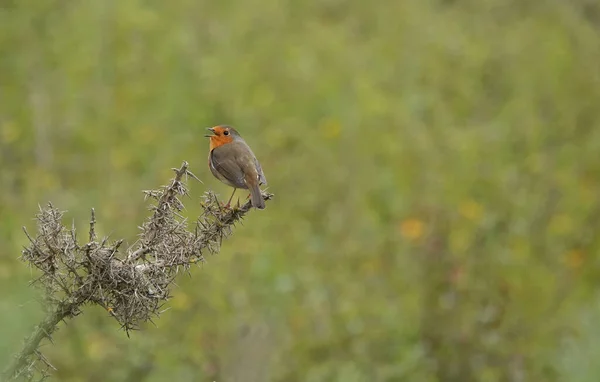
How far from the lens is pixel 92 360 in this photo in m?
5.18

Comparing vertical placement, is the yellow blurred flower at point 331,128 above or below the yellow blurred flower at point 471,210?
above

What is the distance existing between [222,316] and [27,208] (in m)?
1.99

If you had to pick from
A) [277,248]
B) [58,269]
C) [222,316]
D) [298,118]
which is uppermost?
[298,118]

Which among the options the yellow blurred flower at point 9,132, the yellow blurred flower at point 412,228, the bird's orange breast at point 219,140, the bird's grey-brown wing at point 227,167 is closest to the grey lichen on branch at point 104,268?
the bird's grey-brown wing at point 227,167

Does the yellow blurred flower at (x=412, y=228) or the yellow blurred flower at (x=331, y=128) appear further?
the yellow blurred flower at (x=331, y=128)

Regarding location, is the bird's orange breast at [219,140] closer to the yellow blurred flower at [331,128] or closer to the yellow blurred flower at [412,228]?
the yellow blurred flower at [412,228]

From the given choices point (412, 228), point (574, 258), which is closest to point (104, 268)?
point (412, 228)

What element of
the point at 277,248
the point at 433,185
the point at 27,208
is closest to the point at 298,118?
the point at 433,185

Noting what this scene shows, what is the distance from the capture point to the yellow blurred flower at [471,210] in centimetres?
743

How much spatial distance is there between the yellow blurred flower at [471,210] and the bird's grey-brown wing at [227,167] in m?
3.37

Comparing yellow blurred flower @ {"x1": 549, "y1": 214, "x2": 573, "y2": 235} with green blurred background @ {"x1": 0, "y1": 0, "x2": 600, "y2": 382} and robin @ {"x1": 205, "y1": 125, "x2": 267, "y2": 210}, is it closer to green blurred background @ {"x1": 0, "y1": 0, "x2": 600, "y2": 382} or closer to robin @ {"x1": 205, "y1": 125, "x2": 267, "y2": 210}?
green blurred background @ {"x1": 0, "y1": 0, "x2": 600, "y2": 382}

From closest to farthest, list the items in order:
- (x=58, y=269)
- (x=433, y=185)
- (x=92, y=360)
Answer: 1. (x=58, y=269)
2. (x=92, y=360)
3. (x=433, y=185)

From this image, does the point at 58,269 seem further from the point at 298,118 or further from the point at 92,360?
the point at 298,118

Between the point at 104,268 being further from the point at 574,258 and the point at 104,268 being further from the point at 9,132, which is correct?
the point at 9,132
